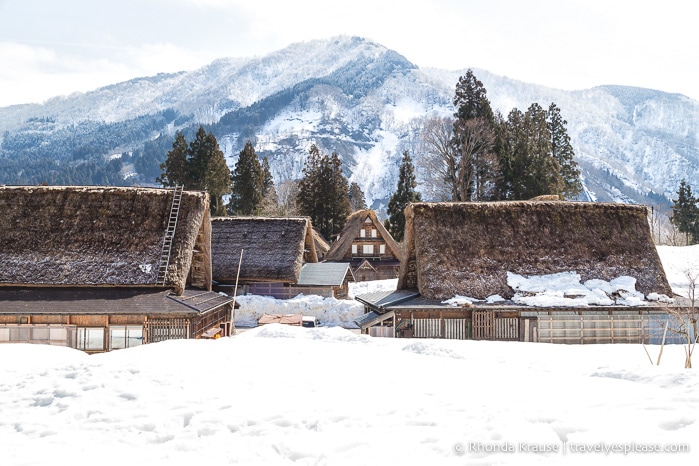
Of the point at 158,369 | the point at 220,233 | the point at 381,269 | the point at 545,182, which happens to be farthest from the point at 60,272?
the point at 545,182

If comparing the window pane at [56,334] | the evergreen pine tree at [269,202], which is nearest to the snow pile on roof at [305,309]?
the window pane at [56,334]

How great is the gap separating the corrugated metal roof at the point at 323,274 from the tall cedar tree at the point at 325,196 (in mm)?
16745

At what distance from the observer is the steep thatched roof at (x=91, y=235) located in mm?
19734

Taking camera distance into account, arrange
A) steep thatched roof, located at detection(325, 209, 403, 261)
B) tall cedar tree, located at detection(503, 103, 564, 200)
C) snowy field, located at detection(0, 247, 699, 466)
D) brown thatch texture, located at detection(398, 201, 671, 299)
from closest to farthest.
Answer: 1. snowy field, located at detection(0, 247, 699, 466)
2. brown thatch texture, located at detection(398, 201, 671, 299)
3. tall cedar tree, located at detection(503, 103, 564, 200)
4. steep thatched roof, located at detection(325, 209, 403, 261)

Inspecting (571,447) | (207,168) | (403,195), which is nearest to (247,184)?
(207,168)

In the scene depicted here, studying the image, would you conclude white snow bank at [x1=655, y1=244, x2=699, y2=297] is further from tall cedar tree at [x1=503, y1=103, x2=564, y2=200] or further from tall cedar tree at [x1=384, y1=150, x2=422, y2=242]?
tall cedar tree at [x1=384, y1=150, x2=422, y2=242]

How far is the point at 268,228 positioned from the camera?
30406 millimetres

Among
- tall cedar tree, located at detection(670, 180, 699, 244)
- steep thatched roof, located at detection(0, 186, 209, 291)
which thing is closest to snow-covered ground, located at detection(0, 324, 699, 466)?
steep thatched roof, located at detection(0, 186, 209, 291)

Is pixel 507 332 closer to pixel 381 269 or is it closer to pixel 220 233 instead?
pixel 220 233

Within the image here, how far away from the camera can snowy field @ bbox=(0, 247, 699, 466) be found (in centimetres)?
537

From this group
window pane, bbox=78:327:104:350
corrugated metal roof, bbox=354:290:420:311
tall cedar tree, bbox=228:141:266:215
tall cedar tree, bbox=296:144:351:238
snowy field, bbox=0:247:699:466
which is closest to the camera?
snowy field, bbox=0:247:699:466

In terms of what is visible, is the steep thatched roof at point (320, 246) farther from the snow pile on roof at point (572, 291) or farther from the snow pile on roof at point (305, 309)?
the snow pile on roof at point (572, 291)

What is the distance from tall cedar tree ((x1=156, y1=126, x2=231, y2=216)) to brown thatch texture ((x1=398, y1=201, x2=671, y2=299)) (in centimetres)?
2507

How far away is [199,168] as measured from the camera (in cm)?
4531
